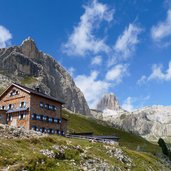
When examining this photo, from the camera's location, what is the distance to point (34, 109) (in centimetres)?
7944

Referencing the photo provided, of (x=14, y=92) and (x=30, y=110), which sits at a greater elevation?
(x=14, y=92)

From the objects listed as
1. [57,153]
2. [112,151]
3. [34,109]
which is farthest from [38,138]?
[34,109]

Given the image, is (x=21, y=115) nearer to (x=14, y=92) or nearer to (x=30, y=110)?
(x=30, y=110)

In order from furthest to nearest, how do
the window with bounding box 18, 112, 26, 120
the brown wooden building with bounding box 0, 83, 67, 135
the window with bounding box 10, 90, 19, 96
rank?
1. the window with bounding box 10, 90, 19, 96
2. the window with bounding box 18, 112, 26, 120
3. the brown wooden building with bounding box 0, 83, 67, 135

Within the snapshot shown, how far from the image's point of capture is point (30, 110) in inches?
3073

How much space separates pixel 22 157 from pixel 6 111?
4788cm

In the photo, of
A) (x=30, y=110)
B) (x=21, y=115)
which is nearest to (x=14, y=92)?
(x=21, y=115)

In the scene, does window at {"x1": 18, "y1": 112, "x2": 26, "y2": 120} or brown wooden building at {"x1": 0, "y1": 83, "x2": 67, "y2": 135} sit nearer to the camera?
brown wooden building at {"x1": 0, "y1": 83, "x2": 67, "y2": 135}

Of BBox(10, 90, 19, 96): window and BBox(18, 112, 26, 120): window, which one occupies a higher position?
BBox(10, 90, 19, 96): window

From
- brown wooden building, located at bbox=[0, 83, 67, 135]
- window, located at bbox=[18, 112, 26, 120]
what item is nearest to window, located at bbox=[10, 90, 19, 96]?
brown wooden building, located at bbox=[0, 83, 67, 135]

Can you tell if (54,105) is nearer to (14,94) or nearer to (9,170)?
(14,94)

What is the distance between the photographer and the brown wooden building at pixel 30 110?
7888 cm

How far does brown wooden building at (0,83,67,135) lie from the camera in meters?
78.9

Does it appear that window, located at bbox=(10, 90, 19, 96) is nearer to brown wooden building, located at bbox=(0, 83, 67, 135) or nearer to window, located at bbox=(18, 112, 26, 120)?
brown wooden building, located at bbox=(0, 83, 67, 135)
